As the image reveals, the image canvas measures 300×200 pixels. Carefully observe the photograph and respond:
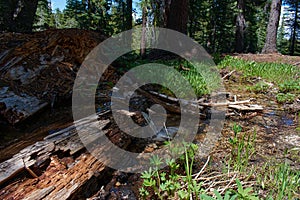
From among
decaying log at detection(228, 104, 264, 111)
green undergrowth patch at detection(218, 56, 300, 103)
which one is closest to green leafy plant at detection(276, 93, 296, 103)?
green undergrowth patch at detection(218, 56, 300, 103)

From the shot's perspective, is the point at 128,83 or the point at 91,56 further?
the point at 91,56

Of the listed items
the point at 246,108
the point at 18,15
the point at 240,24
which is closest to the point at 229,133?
A: the point at 246,108

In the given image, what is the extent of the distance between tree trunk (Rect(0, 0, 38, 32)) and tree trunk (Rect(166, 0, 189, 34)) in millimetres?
5074

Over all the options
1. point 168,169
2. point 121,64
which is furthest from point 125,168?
point 121,64

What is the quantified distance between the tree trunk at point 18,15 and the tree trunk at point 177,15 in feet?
16.6

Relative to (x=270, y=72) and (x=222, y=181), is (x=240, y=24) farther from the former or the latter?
(x=222, y=181)

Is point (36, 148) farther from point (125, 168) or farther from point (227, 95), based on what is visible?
point (227, 95)

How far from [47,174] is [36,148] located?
244mm

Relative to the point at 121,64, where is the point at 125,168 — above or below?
below

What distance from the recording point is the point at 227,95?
3.60 metres

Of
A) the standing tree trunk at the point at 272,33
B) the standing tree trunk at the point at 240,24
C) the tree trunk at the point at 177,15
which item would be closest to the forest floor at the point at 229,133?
the tree trunk at the point at 177,15

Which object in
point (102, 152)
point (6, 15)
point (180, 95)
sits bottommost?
point (102, 152)

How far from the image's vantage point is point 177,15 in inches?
261

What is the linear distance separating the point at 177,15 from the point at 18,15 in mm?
5677
